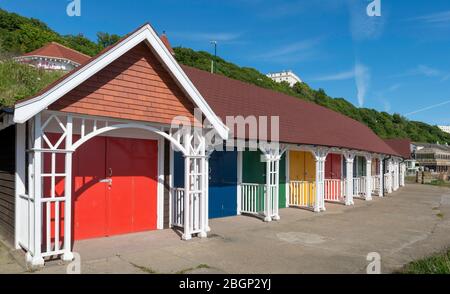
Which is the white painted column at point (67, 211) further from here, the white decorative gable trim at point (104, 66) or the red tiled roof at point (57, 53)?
the red tiled roof at point (57, 53)

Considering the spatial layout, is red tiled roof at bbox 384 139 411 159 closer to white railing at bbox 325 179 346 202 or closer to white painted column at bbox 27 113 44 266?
white railing at bbox 325 179 346 202

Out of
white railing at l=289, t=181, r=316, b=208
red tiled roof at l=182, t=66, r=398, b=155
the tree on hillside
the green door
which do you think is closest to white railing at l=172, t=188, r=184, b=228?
red tiled roof at l=182, t=66, r=398, b=155

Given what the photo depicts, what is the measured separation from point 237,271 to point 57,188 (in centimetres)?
405

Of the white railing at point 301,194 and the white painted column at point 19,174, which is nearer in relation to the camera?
the white painted column at point 19,174

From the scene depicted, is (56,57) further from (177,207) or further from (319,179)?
(177,207)

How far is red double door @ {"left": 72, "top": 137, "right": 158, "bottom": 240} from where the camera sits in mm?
7879

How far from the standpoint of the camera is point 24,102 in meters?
5.75

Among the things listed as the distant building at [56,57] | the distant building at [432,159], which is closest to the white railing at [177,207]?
the distant building at [56,57]

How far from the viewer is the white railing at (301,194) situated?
14.7 m

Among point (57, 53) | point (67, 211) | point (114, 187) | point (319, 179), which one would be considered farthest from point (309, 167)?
point (57, 53)

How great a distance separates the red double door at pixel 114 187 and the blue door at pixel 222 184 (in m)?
2.53

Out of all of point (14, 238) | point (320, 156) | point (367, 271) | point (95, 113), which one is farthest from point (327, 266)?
point (320, 156)

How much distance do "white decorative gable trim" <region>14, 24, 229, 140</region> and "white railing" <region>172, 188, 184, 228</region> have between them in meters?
1.80
